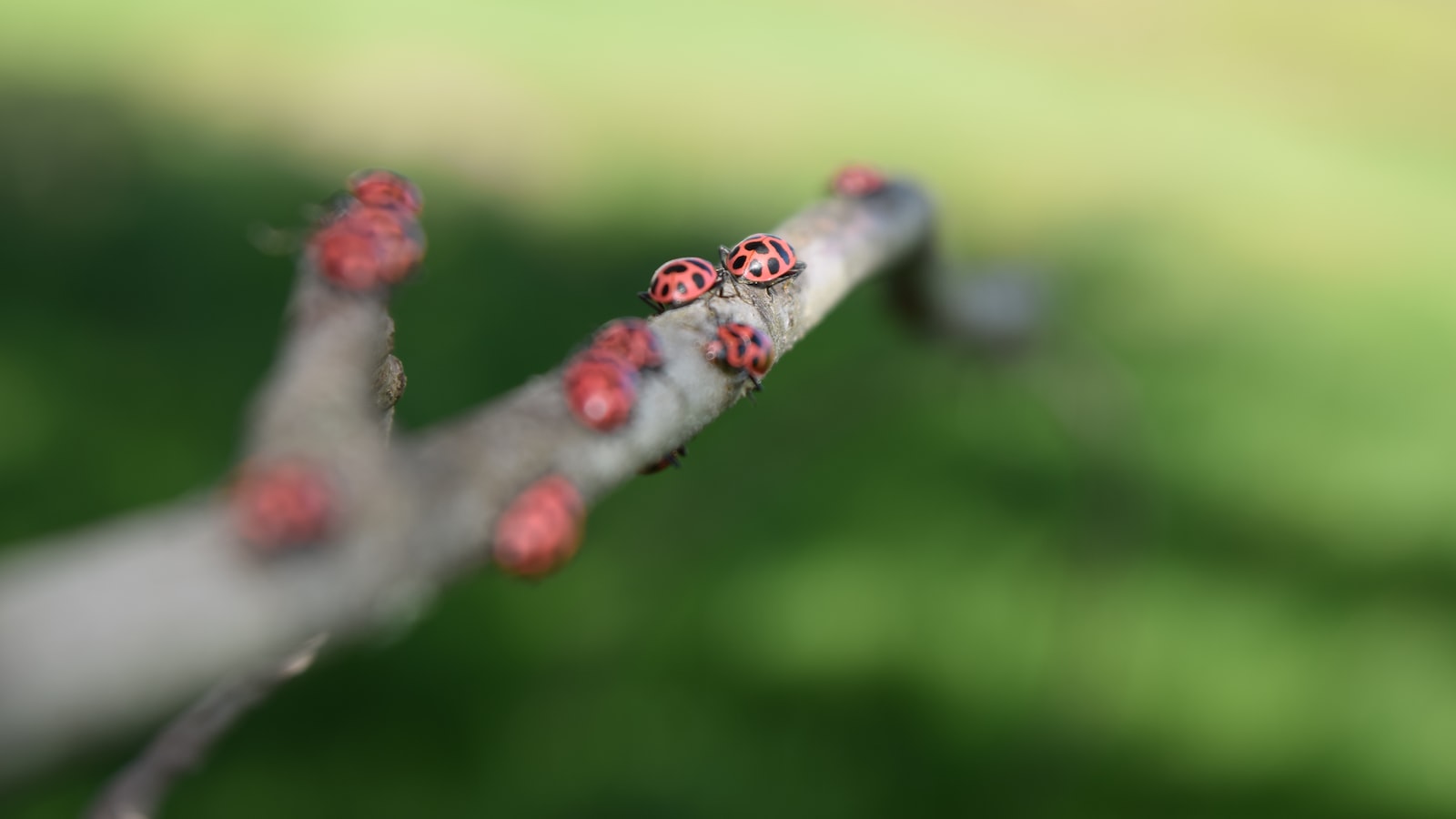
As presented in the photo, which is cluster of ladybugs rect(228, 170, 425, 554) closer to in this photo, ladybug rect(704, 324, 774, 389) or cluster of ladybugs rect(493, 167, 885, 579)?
cluster of ladybugs rect(493, 167, 885, 579)

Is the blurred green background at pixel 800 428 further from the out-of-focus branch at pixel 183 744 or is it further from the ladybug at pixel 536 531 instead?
the out-of-focus branch at pixel 183 744

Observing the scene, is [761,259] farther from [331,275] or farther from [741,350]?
[331,275]

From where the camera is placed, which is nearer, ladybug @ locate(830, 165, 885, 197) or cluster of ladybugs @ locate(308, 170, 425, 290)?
cluster of ladybugs @ locate(308, 170, 425, 290)

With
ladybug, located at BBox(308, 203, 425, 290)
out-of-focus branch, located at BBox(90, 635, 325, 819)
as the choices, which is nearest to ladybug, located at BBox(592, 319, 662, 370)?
ladybug, located at BBox(308, 203, 425, 290)

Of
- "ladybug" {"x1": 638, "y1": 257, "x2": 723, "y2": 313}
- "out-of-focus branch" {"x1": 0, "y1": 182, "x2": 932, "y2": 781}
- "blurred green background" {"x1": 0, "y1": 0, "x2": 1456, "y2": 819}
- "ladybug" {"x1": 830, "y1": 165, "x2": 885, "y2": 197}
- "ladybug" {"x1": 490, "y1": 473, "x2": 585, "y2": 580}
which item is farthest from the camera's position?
"blurred green background" {"x1": 0, "y1": 0, "x2": 1456, "y2": 819}

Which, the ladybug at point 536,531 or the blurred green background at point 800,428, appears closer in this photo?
the ladybug at point 536,531

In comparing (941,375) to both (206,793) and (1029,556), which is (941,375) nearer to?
(1029,556)

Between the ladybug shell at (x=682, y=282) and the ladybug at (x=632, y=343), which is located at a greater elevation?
the ladybug at (x=632, y=343)

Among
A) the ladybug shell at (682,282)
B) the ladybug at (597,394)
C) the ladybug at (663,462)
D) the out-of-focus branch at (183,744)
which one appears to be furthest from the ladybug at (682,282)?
the out-of-focus branch at (183,744)

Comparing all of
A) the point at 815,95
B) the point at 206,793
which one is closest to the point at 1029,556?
the point at 206,793
